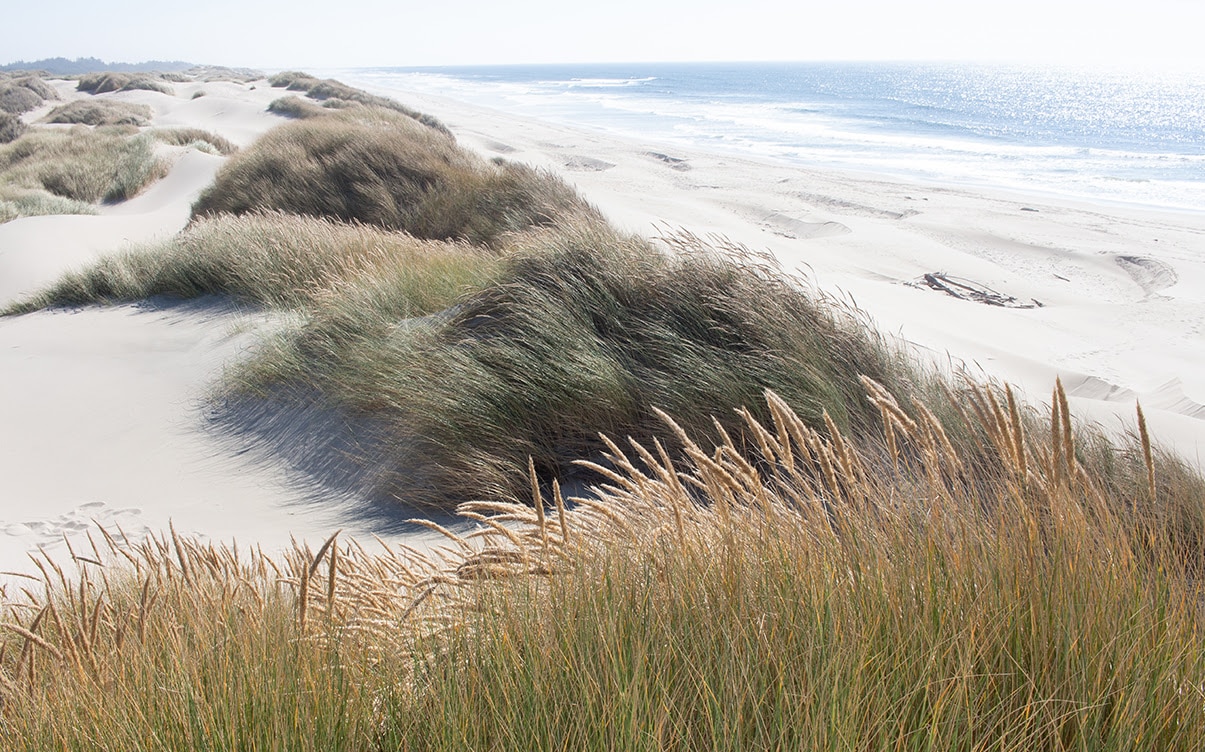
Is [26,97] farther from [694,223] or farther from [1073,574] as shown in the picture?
[1073,574]

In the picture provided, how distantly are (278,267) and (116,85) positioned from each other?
54853 millimetres

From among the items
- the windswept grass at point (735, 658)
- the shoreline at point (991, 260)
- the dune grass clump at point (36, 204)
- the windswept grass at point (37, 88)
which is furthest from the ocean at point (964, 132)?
the windswept grass at point (37, 88)

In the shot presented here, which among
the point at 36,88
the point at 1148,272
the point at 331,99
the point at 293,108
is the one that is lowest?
the point at 1148,272

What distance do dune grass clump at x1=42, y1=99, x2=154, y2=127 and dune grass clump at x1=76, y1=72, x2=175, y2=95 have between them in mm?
15454

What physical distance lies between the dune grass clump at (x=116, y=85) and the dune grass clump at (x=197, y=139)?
26436 mm

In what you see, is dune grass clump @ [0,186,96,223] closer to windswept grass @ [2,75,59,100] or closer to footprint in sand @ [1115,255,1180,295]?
footprint in sand @ [1115,255,1180,295]

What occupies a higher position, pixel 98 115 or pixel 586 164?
pixel 98 115

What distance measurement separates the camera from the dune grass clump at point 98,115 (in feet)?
104

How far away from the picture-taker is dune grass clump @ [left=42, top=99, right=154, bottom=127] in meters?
31.7

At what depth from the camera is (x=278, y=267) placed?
8156mm

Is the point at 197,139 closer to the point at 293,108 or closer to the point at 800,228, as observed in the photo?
the point at 293,108

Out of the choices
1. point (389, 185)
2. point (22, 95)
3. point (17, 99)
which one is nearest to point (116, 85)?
point (22, 95)

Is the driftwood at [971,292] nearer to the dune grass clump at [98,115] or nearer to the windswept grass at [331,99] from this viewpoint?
the windswept grass at [331,99]

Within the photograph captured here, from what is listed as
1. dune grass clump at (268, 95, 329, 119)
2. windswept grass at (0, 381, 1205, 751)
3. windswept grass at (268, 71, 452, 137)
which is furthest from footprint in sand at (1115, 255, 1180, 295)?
dune grass clump at (268, 95, 329, 119)
